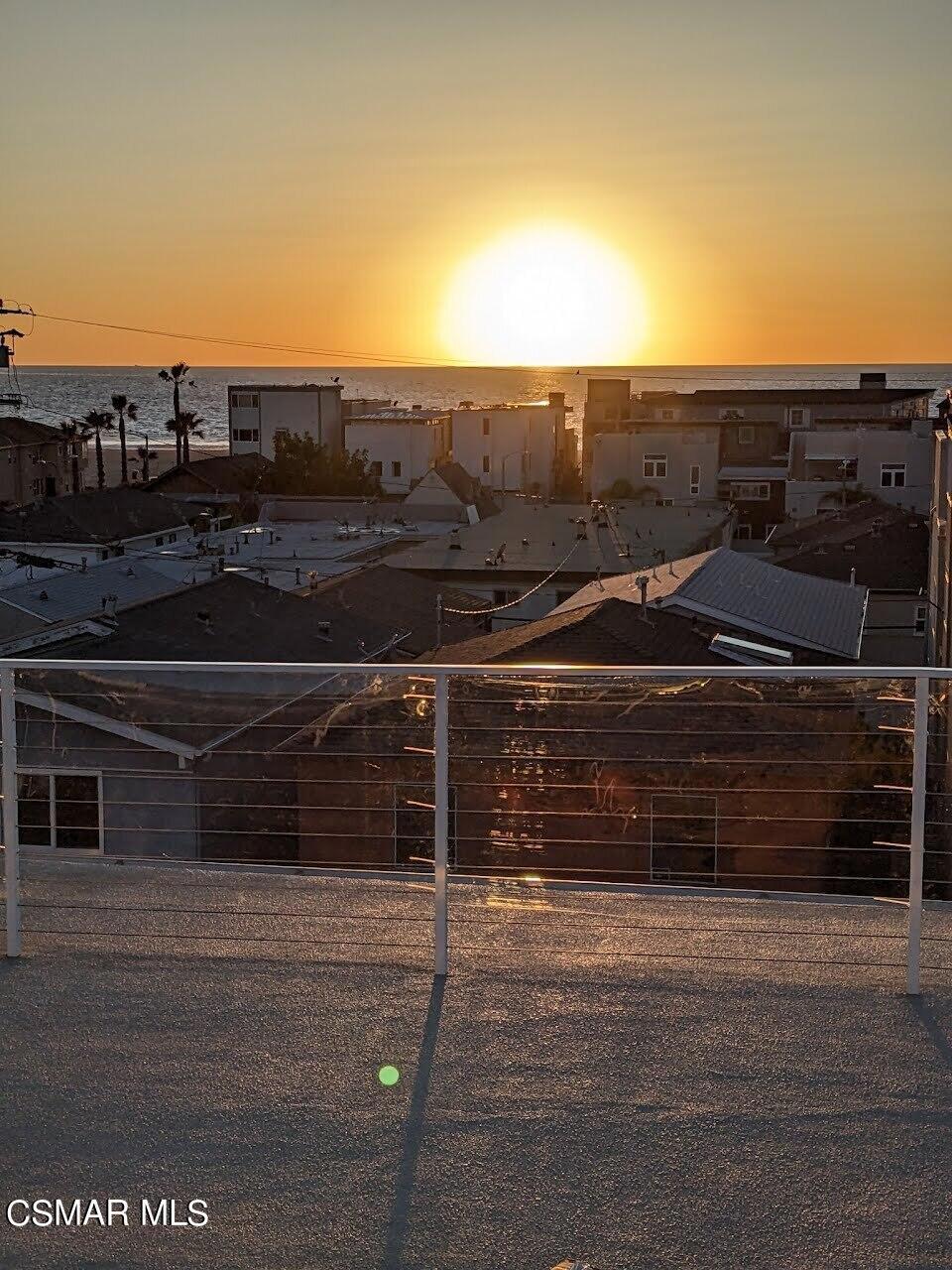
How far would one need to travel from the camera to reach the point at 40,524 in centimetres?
4238

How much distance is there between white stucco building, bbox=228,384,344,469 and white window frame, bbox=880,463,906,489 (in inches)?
1239

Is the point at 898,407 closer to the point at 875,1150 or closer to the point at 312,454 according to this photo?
the point at 312,454

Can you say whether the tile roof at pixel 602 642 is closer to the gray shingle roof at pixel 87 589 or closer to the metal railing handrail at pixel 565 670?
the gray shingle roof at pixel 87 589

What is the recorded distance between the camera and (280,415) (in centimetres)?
7700

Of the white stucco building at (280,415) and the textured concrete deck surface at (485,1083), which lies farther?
the white stucco building at (280,415)

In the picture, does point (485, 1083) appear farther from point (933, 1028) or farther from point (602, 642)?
point (602, 642)

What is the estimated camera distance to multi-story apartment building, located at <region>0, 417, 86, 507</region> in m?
63.1

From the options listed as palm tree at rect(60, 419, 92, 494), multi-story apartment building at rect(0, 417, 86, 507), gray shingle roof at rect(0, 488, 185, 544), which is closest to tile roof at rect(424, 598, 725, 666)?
gray shingle roof at rect(0, 488, 185, 544)

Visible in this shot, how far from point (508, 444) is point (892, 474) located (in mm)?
26714

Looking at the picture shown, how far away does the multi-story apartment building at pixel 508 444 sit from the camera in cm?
7250

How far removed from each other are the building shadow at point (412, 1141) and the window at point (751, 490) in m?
54.5

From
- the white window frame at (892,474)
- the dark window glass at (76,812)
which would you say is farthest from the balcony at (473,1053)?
the white window frame at (892,474)

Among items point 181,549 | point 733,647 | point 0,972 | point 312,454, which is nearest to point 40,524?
point 181,549

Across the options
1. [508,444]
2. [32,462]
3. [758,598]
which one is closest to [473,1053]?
[758,598]
